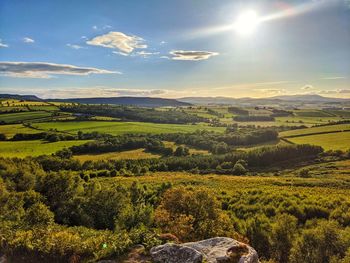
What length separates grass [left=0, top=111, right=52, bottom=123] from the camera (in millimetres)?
133750

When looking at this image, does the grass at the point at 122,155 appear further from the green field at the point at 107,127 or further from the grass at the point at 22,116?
the grass at the point at 22,116

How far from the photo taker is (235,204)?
131 feet

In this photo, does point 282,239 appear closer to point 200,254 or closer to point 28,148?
point 200,254

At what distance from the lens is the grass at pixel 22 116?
134 meters

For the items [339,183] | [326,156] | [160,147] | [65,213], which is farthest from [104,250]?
[160,147]

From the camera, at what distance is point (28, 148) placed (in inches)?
4245

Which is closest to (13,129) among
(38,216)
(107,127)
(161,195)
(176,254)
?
(107,127)

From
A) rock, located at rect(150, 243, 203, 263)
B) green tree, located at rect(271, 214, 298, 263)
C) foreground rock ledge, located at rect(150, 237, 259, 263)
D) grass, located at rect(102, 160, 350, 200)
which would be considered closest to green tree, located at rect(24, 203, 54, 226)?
rock, located at rect(150, 243, 203, 263)

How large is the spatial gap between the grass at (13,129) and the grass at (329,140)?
110m

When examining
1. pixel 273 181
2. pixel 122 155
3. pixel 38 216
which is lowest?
pixel 122 155

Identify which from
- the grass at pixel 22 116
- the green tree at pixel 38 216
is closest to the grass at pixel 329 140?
the green tree at pixel 38 216

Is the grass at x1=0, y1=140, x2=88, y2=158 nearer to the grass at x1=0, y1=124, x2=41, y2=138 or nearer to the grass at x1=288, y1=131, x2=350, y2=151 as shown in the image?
the grass at x1=0, y1=124, x2=41, y2=138

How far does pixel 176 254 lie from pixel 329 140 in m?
130

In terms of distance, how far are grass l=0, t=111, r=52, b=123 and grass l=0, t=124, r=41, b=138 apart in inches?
233
